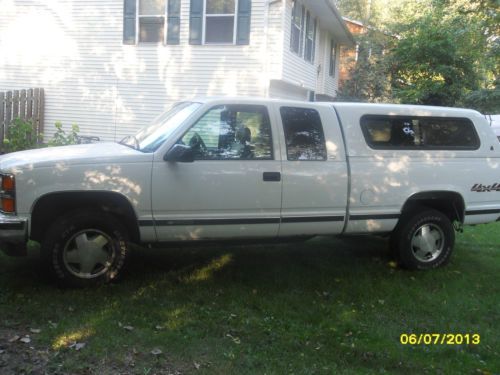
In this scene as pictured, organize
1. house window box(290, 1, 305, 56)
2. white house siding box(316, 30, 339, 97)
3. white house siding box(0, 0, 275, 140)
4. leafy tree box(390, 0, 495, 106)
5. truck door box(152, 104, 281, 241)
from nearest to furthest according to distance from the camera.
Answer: truck door box(152, 104, 281, 241) < white house siding box(0, 0, 275, 140) < house window box(290, 1, 305, 56) < white house siding box(316, 30, 339, 97) < leafy tree box(390, 0, 495, 106)

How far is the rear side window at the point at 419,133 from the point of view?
582 centimetres

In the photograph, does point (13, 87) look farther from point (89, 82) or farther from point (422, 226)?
point (422, 226)

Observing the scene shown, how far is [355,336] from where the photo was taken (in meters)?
4.39

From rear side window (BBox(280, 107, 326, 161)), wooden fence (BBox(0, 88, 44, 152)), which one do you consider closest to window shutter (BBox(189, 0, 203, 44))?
wooden fence (BBox(0, 88, 44, 152))

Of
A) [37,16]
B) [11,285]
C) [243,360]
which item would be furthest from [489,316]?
[37,16]

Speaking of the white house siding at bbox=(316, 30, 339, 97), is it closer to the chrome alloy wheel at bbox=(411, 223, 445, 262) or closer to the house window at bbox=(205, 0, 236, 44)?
the house window at bbox=(205, 0, 236, 44)

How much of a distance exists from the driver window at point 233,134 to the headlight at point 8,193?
1.57 metres

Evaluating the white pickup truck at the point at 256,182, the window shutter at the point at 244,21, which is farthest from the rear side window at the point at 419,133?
the window shutter at the point at 244,21

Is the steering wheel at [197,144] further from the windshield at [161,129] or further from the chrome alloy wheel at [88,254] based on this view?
the chrome alloy wheel at [88,254]

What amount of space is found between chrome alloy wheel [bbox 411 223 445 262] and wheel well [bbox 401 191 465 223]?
265 mm

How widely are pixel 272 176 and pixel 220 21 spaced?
1040 centimetres

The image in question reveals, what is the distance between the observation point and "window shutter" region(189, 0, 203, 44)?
14578 mm

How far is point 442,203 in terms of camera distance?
6223 mm
